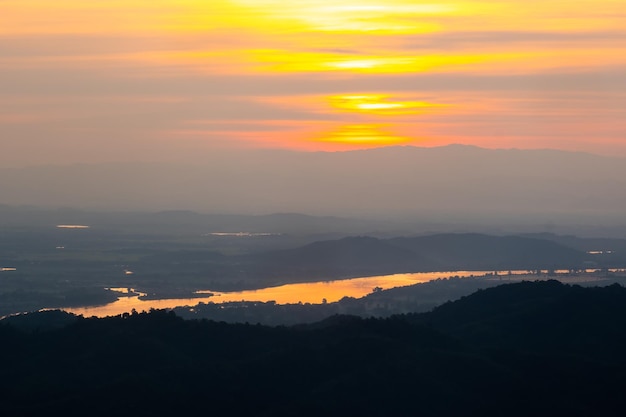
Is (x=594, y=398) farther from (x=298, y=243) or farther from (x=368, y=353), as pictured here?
(x=298, y=243)

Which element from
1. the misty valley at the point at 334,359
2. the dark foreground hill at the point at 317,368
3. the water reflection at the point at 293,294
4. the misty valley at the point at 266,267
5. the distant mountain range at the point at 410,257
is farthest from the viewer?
the distant mountain range at the point at 410,257

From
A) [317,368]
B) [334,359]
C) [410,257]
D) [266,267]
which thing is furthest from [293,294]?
[317,368]

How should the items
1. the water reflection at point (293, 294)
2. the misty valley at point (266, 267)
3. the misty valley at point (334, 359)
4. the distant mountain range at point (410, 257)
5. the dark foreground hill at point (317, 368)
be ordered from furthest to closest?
1. the distant mountain range at point (410, 257)
2. the misty valley at point (266, 267)
3. the water reflection at point (293, 294)
4. the misty valley at point (334, 359)
5. the dark foreground hill at point (317, 368)

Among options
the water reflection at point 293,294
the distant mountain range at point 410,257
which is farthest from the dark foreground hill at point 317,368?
the distant mountain range at point 410,257

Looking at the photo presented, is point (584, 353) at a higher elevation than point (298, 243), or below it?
below

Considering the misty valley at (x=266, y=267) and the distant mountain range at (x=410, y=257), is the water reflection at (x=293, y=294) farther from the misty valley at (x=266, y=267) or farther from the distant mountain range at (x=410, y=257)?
the distant mountain range at (x=410, y=257)

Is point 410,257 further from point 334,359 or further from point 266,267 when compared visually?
point 334,359

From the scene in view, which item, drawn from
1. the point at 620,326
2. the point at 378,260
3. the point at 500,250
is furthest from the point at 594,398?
the point at 500,250

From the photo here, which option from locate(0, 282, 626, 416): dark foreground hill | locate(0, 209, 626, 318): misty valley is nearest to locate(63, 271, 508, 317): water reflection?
locate(0, 209, 626, 318): misty valley
